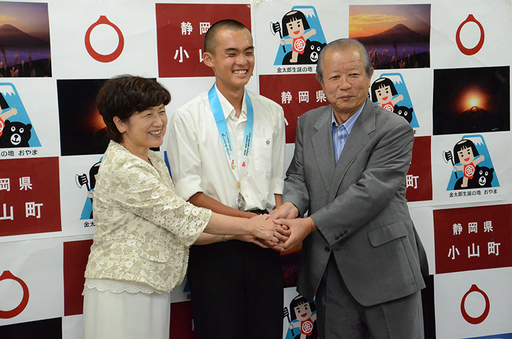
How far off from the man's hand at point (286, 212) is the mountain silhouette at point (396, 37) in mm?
1270

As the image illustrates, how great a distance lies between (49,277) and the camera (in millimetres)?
2479

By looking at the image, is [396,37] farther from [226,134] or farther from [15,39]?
[15,39]

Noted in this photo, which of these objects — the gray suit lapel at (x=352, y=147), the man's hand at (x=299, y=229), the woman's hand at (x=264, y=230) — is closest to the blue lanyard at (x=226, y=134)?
the woman's hand at (x=264, y=230)

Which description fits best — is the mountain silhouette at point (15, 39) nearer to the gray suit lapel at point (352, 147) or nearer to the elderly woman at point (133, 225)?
the elderly woman at point (133, 225)

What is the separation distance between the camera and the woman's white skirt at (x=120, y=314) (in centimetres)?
186

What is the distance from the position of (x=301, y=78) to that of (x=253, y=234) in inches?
44.9

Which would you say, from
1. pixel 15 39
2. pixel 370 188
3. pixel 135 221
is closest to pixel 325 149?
pixel 370 188

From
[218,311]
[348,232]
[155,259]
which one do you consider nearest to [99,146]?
[155,259]

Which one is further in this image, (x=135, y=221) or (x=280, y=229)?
(x=280, y=229)

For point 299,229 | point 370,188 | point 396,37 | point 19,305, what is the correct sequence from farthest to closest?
point 396,37
point 19,305
point 299,229
point 370,188

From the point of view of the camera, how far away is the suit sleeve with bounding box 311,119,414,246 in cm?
206

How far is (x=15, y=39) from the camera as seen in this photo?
7.73ft

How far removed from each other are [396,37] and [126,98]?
1.85 m

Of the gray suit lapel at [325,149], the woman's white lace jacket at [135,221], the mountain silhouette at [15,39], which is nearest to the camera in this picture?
the woman's white lace jacket at [135,221]
